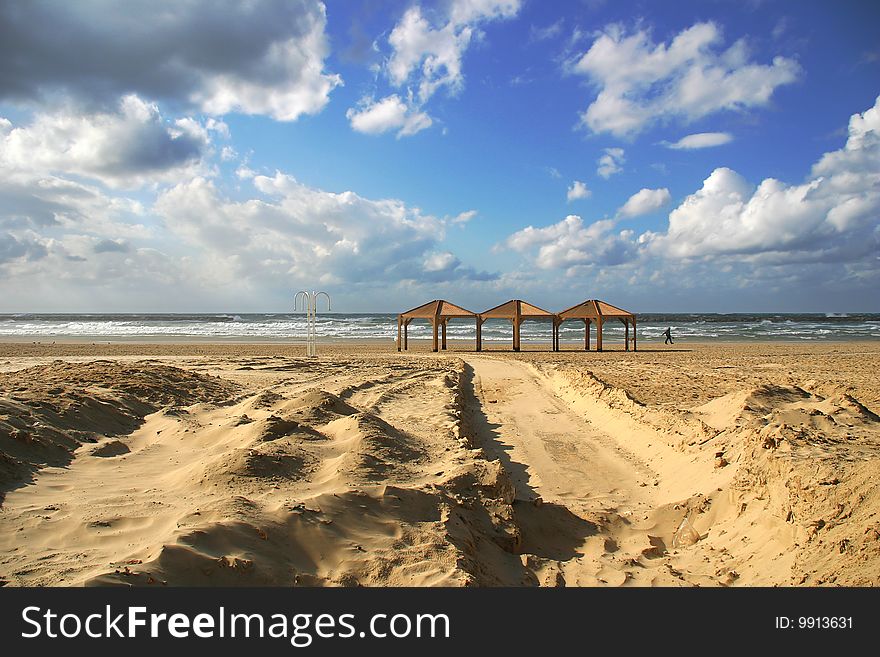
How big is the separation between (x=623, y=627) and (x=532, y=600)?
19.0 inches

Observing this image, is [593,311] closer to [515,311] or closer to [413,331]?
[515,311]

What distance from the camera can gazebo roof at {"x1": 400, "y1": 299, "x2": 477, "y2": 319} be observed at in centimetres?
2492

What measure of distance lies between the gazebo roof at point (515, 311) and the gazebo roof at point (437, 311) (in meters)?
0.99

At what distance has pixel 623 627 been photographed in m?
2.82

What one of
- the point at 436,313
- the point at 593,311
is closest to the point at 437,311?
the point at 436,313

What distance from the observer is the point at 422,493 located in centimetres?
462

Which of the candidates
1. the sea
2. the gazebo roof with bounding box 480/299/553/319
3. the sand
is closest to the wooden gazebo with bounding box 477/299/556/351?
the gazebo roof with bounding box 480/299/553/319

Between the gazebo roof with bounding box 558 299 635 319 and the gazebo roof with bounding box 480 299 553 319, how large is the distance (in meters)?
1.06

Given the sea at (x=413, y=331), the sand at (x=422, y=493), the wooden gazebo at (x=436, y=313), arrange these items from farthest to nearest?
the sea at (x=413, y=331) < the wooden gazebo at (x=436, y=313) < the sand at (x=422, y=493)

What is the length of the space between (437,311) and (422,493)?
67.2ft

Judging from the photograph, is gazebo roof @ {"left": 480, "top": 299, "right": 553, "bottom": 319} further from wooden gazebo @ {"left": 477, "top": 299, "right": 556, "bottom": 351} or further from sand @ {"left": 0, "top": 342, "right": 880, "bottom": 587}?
sand @ {"left": 0, "top": 342, "right": 880, "bottom": 587}

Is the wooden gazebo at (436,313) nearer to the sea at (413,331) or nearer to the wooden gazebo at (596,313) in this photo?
the wooden gazebo at (596,313)

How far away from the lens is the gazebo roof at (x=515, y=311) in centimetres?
2541

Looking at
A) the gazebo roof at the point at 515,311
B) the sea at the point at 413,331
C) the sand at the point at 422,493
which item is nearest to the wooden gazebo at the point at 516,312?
the gazebo roof at the point at 515,311
